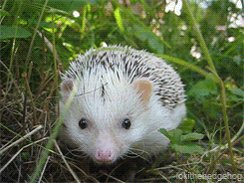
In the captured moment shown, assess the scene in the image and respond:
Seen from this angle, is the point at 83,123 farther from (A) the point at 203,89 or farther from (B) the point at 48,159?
(A) the point at 203,89

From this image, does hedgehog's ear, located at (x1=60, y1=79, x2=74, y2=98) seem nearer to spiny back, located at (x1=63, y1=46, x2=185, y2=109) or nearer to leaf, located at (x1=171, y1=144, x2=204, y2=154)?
spiny back, located at (x1=63, y1=46, x2=185, y2=109)

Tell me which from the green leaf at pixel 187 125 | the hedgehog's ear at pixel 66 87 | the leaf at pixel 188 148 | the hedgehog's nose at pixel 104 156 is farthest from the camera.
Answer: the green leaf at pixel 187 125

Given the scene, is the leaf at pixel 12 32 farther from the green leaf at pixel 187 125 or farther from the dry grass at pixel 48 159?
the green leaf at pixel 187 125

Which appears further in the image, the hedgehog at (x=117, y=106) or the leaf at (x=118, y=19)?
the leaf at (x=118, y=19)

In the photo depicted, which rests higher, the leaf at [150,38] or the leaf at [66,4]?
the leaf at [66,4]

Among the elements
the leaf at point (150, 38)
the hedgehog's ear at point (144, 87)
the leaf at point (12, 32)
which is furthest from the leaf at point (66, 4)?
the leaf at point (150, 38)

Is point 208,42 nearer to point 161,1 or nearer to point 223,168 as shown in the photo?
point 161,1

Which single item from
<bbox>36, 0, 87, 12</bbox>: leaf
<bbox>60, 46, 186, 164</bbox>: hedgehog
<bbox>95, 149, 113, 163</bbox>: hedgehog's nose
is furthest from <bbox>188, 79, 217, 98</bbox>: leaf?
<bbox>36, 0, 87, 12</bbox>: leaf
